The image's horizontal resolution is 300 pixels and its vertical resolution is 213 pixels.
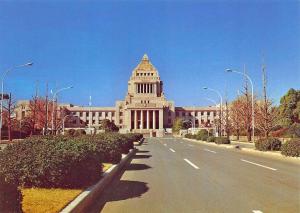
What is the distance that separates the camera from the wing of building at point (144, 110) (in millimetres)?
154500

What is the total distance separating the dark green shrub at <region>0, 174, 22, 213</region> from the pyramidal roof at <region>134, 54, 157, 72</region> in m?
176

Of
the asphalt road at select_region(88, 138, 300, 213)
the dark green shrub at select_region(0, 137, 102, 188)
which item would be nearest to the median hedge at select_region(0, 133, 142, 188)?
the dark green shrub at select_region(0, 137, 102, 188)

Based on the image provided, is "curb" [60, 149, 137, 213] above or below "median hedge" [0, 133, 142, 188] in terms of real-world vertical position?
below

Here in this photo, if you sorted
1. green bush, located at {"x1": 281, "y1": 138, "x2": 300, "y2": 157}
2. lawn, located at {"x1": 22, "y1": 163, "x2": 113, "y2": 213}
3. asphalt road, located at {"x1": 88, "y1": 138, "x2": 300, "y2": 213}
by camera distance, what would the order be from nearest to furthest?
1. lawn, located at {"x1": 22, "y1": 163, "x2": 113, "y2": 213}
2. asphalt road, located at {"x1": 88, "y1": 138, "x2": 300, "y2": 213}
3. green bush, located at {"x1": 281, "y1": 138, "x2": 300, "y2": 157}

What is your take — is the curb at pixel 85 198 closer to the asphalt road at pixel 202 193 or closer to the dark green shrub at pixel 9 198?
the asphalt road at pixel 202 193

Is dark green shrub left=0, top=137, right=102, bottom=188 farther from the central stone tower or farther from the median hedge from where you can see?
the central stone tower

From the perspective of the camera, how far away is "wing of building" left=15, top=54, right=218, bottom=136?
15450cm

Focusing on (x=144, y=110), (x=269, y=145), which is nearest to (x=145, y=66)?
(x=144, y=110)

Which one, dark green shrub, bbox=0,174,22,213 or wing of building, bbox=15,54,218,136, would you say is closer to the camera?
dark green shrub, bbox=0,174,22,213

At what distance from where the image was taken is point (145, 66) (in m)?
183

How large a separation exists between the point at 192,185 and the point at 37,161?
15.7 ft

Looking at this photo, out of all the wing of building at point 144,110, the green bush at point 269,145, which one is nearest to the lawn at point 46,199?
the green bush at point 269,145

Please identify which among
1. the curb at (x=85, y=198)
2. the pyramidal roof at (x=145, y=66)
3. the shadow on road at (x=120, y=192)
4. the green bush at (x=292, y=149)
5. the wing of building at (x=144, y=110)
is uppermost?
the pyramidal roof at (x=145, y=66)

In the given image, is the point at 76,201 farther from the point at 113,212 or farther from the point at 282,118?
the point at 282,118
